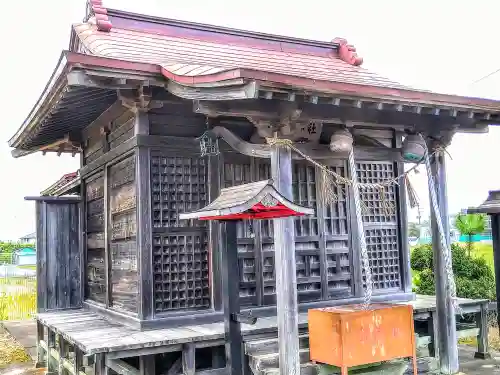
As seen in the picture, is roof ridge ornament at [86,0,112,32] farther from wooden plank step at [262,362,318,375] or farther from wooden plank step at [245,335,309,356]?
wooden plank step at [262,362,318,375]

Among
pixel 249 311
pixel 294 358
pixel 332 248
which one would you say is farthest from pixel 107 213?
pixel 294 358

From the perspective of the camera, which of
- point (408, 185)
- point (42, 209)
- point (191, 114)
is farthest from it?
point (42, 209)

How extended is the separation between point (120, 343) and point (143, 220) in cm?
167

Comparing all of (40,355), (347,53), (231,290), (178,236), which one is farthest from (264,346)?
(347,53)

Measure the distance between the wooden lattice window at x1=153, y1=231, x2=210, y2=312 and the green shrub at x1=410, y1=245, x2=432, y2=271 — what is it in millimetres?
7288

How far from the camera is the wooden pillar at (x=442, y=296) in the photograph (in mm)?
7102

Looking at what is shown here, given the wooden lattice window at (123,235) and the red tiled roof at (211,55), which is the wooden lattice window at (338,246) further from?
the wooden lattice window at (123,235)

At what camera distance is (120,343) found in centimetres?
598

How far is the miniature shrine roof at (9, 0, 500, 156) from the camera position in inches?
217

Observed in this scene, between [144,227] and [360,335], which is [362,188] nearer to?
[360,335]

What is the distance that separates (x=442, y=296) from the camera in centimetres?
723

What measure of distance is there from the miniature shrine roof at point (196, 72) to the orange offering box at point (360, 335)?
7.39 feet

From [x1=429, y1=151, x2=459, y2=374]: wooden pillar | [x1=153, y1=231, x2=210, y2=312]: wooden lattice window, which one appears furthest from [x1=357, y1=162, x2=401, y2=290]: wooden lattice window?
[x1=153, y1=231, x2=210, y2=312]: wooden lattice window

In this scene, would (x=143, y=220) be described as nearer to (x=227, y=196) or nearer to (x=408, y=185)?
(x=227, y=196)
